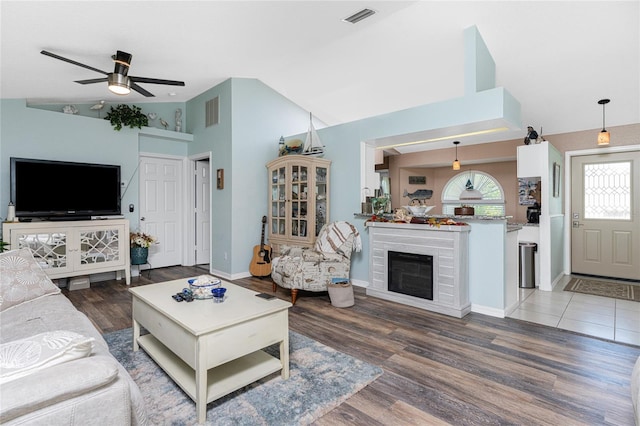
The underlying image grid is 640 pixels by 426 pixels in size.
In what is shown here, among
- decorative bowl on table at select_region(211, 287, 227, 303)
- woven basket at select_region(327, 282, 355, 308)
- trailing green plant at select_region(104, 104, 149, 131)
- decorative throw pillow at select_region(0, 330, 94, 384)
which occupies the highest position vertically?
trailing green plant at select_region(104, 104, 149, 131)

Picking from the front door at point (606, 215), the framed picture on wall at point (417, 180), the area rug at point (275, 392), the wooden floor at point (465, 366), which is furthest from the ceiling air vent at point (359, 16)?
the framed picture on wall at point (417, 180)

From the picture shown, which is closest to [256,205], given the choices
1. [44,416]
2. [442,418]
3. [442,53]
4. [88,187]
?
[88,187]

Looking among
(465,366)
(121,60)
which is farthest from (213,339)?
(121,60)

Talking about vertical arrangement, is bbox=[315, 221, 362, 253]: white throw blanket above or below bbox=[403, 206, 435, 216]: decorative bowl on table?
below

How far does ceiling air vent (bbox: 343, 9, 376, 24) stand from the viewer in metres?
3.23

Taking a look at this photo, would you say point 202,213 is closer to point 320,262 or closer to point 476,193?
point 320,262

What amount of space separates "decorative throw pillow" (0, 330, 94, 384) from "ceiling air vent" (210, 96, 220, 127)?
455 centimetres

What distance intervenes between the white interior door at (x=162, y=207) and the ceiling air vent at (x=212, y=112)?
1085 mm

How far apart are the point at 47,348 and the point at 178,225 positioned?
17.0ft

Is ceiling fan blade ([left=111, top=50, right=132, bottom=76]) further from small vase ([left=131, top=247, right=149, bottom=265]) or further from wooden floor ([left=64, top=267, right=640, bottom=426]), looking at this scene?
small vase ([left=131, top=247, right=149, bottom=265])

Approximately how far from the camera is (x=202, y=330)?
169cm

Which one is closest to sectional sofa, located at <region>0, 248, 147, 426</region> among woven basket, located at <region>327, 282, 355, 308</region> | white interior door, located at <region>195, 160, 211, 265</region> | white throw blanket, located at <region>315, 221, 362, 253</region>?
woven basket, located at <region>327, 282, 355, 308</region>

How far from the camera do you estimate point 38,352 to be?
0.99 meters

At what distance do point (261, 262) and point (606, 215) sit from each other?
547 centimetres
